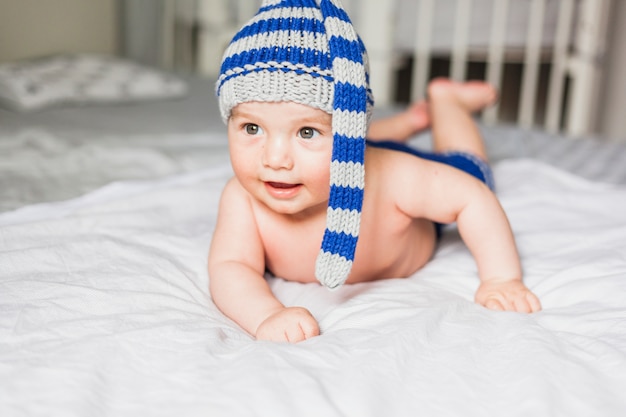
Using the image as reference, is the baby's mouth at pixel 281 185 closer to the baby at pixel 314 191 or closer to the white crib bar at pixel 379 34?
the baby at pixel 314 191

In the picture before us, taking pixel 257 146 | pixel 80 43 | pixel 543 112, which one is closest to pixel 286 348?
pixel 257 146

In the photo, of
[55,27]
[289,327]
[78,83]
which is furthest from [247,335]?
[55,27]

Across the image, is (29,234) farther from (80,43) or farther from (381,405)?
(80,43)

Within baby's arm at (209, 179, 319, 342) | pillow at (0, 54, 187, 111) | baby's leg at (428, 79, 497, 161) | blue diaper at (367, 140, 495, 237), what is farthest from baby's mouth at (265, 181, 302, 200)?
pillow at (0, 54, 187, 111)

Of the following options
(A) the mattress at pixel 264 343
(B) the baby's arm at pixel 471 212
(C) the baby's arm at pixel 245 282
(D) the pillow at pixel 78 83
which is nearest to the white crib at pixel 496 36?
(D) the pillow at pixel 78 83

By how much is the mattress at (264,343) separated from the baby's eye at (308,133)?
7.5 inches

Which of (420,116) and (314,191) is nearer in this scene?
(314,191)

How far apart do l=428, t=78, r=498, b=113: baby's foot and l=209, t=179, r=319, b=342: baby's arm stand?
630 millimetres

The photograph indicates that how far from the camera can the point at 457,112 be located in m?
1.31

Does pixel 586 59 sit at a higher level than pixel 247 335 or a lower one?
higher

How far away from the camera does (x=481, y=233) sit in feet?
2.74

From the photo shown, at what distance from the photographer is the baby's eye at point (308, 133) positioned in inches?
28.1

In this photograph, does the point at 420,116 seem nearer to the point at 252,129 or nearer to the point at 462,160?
the point at 462,160

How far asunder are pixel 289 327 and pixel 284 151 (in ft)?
0.59
